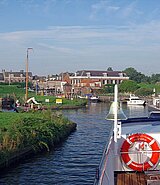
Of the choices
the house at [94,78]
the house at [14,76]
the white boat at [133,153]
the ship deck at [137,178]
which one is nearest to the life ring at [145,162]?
the white boat at [133,153]

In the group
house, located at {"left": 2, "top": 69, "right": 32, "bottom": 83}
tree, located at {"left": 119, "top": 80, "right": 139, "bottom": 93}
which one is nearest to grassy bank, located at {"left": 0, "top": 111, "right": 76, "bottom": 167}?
tree, located at {"left": 119, "top": 80, "right": 139, "bottom": 93}

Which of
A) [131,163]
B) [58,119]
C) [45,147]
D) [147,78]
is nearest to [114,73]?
[147,78]

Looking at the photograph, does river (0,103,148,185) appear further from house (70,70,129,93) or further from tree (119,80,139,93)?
house (70,70,129,93)

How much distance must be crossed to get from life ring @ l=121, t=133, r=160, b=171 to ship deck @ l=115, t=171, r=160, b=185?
202 millimetres

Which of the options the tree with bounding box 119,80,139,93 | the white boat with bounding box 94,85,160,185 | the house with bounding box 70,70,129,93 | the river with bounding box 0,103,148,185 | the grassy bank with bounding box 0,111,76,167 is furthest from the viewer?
the house with bounding box 70,70,129,93

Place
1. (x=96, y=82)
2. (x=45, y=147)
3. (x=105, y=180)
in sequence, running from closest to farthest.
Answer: (x=105, y=180)
(x=45, y=147)
(x=96, y=82)

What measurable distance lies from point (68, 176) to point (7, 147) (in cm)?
366

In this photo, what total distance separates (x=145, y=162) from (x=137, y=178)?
0.60 metres

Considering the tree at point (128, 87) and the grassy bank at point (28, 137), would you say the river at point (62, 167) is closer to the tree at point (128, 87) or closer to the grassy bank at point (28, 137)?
the grassy bank at point (28, 137)

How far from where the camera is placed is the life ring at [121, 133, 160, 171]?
34.4ft

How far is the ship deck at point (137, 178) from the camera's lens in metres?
9.28

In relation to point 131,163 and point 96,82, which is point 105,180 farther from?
point 96,82

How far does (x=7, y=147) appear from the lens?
19828mm

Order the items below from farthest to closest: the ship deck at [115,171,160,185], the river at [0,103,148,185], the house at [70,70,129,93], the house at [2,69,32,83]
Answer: the house at [2,69,32,83] < the house at [70,70,129,93] < the river at [0,103,148,185] < the ship deck at [115,171,160,185]
